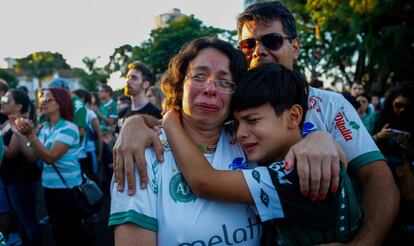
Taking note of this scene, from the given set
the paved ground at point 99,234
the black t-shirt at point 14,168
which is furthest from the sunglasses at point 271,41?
the paved ground at point 99,234

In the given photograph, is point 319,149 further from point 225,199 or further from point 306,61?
point 306,61

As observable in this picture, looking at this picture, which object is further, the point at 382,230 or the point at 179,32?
the point at 179,32

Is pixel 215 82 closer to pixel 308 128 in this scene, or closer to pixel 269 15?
pixel 308 128

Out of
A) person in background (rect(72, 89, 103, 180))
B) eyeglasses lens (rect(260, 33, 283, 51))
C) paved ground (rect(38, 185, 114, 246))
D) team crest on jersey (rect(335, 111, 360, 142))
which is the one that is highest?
eyeglasses lens (rect(260, 33, 283, 51))

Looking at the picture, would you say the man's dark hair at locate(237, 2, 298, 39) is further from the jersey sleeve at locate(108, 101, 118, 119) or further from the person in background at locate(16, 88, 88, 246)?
the jersey sleeve at locate(108, 101, 118, 119)

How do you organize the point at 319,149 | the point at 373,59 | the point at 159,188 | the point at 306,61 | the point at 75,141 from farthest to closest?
the point at 306,61 < the point at 373,59 < the point at 75,141 < the point at 159,188 < the point at 319,149

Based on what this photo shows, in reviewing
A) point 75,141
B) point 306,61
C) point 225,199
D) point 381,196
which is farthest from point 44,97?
point 306,61

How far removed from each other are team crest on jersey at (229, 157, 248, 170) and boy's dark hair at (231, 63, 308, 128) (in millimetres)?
241

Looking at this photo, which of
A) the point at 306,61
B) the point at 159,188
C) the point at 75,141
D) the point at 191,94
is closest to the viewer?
the point at 159,188

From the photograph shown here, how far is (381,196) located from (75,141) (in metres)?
3.54

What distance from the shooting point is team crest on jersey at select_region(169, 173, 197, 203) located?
1.61 m

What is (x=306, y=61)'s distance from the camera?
25.8 meters

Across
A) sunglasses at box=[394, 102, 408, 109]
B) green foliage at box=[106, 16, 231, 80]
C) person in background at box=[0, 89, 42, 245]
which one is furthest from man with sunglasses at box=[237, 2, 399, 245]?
green foliage at box=[106, 16, 231, 80]

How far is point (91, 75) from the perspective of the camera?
67.3 m
